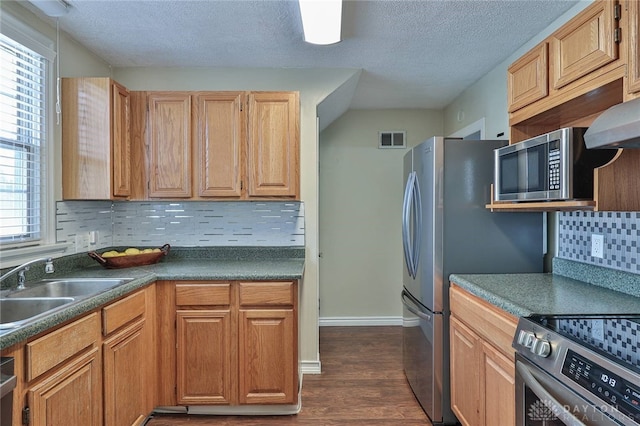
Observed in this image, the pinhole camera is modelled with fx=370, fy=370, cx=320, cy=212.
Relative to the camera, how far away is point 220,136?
2.61m

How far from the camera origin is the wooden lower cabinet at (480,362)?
1589mm

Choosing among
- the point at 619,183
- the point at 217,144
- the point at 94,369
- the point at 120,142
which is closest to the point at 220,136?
the point at 217,144

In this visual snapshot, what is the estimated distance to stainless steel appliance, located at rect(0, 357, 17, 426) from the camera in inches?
46.9

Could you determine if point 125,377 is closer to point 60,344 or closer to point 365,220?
point 60,344

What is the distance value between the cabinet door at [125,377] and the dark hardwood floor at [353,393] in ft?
1.02

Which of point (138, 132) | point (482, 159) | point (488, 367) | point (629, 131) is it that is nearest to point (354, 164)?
point (482, 159)

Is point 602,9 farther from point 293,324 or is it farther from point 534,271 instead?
point 293,324

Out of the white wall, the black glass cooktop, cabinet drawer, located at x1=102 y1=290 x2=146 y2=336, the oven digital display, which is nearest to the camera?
the oven digital display

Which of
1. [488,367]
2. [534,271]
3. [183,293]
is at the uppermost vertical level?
[534,271]

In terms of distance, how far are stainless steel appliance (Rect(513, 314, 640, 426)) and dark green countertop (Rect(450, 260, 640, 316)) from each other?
140mm

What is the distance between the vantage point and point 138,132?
2619 mm

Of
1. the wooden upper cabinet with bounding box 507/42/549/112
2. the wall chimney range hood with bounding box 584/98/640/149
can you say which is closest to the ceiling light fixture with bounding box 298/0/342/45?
the wooden upper cabinet with bounding box 507/42/549/112

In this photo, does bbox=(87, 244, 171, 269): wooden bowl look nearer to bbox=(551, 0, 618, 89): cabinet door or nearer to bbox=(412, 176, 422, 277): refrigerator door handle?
bbox=(412, 176, 422, 277): refrigerator door handle

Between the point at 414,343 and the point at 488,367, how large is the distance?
2.86 feet
